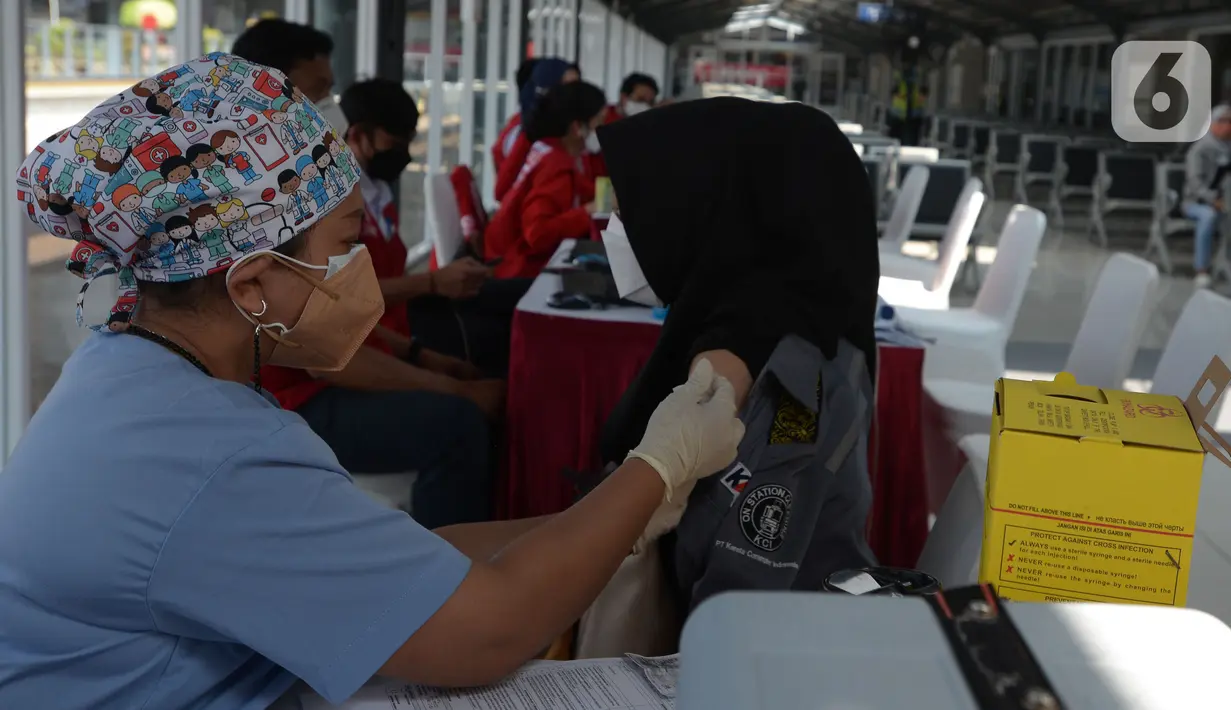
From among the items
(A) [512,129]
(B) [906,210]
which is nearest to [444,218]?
(A) [512,129]

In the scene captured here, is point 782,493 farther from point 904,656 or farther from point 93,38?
point 93,38

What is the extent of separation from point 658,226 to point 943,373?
2660mm

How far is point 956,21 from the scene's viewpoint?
25969 mm

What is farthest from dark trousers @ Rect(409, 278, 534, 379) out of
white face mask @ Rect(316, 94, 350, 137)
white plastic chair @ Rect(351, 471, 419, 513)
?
white plastic chair @ Rect(351, 471, 419, 513)

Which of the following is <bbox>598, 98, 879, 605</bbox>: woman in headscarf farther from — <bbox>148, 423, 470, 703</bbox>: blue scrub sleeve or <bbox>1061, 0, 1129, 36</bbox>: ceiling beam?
<bbox>1061, 0, 1129, 36</bbox>: ceiling beam

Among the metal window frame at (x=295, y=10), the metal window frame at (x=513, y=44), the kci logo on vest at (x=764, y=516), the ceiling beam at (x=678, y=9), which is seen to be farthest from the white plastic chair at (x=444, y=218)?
the ceiling beam at (x=678, y=9)

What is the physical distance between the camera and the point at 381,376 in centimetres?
271

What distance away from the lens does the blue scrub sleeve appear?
899mm

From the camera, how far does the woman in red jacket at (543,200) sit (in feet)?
14.5

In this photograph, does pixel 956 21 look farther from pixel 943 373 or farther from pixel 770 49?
pixel 943 373

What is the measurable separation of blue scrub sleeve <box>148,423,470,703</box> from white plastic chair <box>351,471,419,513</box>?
190 centimetres

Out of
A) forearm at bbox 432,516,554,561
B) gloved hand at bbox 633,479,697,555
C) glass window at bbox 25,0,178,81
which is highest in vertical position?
glass window at bbox 25,0,178,81

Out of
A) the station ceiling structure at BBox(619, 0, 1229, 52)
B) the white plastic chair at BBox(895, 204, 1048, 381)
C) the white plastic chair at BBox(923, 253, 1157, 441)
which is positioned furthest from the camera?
the station ceiling structure at BBox(619, 0, 1229, 52)

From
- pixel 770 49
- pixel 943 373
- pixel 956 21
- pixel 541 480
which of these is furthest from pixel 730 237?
pixel 770 49
